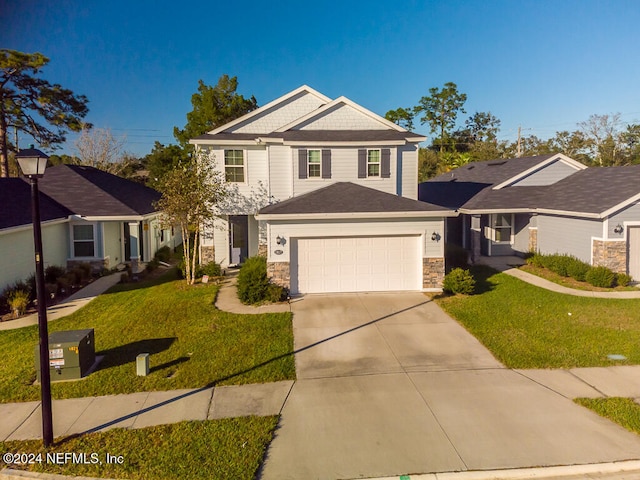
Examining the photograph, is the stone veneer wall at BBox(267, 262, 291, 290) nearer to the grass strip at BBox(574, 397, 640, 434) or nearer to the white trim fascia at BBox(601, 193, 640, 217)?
the grass strip at BBox(574, 397, 640, 434)

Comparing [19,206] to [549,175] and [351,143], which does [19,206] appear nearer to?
[351,143]

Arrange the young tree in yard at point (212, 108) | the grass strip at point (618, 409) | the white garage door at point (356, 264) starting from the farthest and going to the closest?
the young tree in yard at point (212, 108)
the white garage door at point (356, 264)
the grass strip at point (618, 409)

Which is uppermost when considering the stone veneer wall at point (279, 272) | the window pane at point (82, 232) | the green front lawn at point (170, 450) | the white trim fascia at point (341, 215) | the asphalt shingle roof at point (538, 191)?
the asphalt shingle roof at point (538, 191)

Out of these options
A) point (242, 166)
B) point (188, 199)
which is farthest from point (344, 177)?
point (188, 199)

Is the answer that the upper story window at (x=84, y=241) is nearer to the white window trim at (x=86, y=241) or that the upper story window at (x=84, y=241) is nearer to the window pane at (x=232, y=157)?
the white window trim at (x=86, y=241)

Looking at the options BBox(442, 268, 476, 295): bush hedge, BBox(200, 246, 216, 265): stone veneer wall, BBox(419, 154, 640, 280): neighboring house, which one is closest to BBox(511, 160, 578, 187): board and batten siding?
BBox(419, 154, 640, 280): neighboring house

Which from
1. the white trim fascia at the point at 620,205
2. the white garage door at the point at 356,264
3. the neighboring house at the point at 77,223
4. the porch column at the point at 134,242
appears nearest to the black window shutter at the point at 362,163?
the white garage door at the point at 356,264
